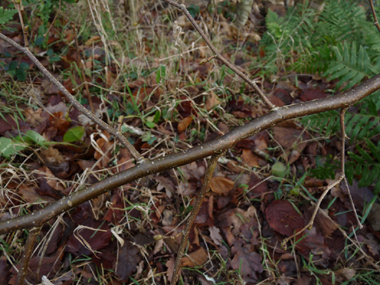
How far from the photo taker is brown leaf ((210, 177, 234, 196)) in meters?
1.85

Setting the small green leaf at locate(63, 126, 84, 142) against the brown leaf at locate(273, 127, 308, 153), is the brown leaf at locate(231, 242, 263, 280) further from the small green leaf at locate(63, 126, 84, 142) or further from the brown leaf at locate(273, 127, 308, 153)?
the small green leaf at locate(63, 126, 84, 142)

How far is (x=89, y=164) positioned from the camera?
6.07 feet

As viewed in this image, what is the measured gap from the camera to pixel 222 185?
186cm

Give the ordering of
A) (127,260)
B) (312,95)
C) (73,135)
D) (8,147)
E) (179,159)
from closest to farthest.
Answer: (179,159) < (127,260) < (8,147) < (73,135) < (312,95)

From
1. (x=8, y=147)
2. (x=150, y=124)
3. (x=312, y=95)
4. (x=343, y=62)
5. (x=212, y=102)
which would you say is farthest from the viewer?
(x=312, y=95)

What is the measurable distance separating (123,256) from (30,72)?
1.83 metres

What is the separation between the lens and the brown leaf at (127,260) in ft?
5.10

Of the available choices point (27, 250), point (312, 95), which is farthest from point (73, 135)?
point (312, 95)

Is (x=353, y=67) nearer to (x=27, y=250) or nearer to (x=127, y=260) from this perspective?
(x=127, y=260)

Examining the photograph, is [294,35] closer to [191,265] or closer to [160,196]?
[160,196]

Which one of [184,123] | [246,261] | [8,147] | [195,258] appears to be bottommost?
[246,261]

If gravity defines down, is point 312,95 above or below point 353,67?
below

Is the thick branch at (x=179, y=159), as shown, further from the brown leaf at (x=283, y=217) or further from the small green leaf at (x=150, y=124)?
the small green leaf at (x=150, y=124)

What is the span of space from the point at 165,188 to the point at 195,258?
0.49m
